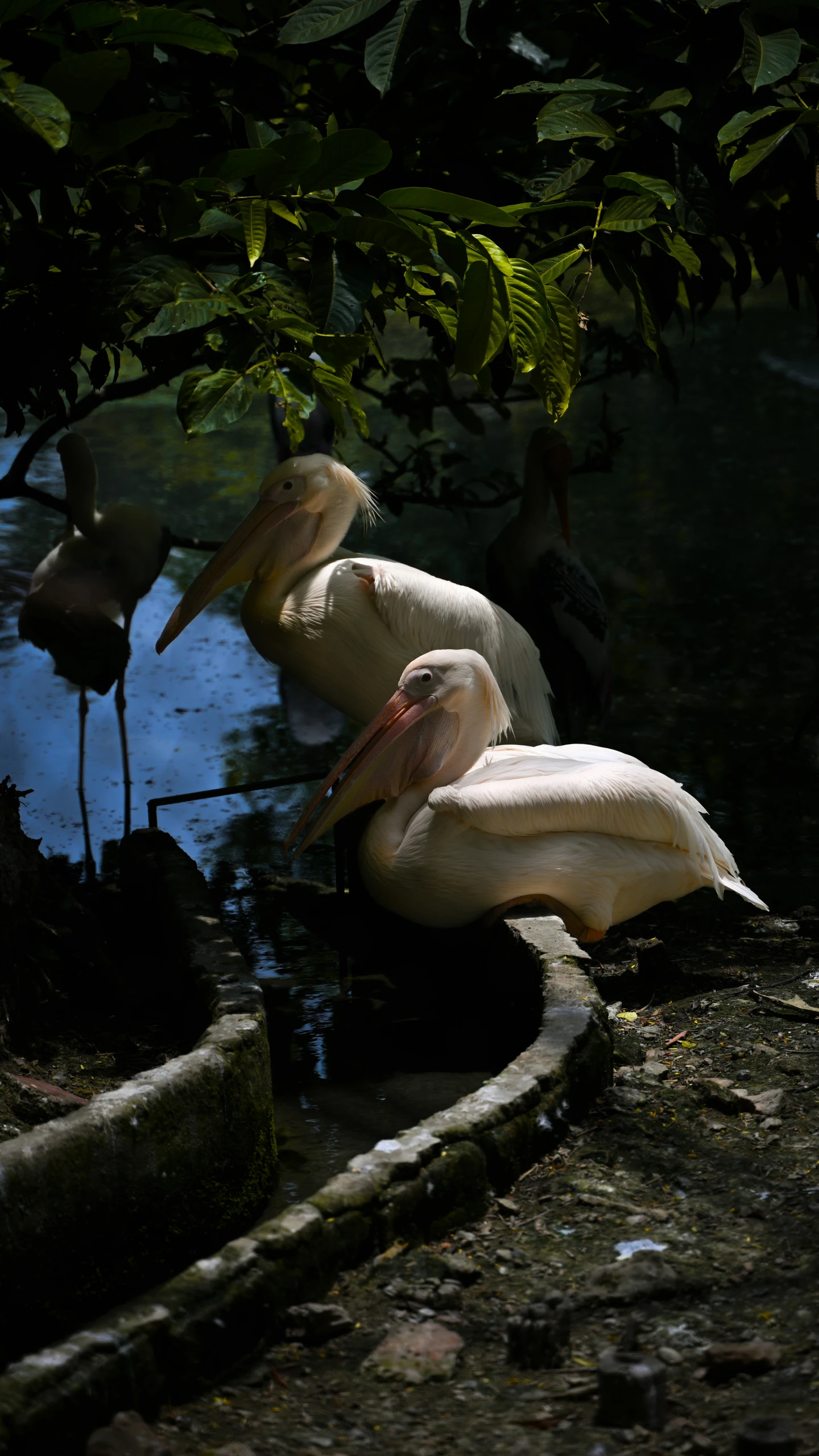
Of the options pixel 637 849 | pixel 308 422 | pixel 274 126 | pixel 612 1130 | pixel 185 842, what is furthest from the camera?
pixel 308 422

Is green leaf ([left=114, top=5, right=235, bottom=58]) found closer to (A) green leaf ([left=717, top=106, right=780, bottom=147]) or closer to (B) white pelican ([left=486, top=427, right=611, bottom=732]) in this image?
(A) green leaf ([left=717, top=106, right=780, bottom=147])

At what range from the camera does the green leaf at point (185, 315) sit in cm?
210

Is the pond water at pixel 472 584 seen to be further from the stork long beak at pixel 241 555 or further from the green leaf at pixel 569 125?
the green leaf at pixel 569 125

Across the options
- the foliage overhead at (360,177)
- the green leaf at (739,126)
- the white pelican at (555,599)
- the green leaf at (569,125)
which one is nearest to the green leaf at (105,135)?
the foliage overhead at (360,177)

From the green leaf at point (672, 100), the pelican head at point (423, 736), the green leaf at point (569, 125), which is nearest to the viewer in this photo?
the green leaf at point (569, 125)

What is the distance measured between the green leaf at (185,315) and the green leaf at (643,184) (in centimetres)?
75

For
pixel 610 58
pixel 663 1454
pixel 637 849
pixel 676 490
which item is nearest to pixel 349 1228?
pixel 663 1454

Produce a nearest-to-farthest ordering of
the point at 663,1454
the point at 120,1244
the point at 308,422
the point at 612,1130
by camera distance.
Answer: the point at 663,1454 → the point at 120,1244 → the point at 612,1130 → the point at 308,422

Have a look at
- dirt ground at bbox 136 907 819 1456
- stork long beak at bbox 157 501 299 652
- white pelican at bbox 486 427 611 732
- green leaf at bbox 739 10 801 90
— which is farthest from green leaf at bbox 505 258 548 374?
white pelican at bbox 486 427 611 732

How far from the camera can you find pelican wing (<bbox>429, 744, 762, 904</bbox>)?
10.2 ft

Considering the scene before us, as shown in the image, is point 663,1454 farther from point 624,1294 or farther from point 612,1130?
point 612,1130

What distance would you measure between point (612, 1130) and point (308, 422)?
10.1ft

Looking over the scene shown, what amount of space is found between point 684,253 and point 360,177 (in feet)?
2.20

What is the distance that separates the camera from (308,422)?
16.4 feet
